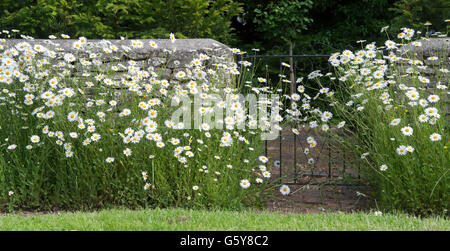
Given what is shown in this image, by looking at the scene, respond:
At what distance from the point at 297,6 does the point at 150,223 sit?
23.9 feet

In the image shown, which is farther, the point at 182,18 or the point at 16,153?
the point at 182,18

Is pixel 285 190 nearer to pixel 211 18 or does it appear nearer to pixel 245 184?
pixel 245 184

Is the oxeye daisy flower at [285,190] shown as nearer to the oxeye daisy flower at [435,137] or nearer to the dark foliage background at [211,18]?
the oxeye daisy flower at [435,137]

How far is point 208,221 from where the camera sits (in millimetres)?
3498

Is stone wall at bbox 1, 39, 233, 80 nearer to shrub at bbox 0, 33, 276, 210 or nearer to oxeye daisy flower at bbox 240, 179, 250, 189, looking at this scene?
shrub at bbox 0, 33, 276, 210

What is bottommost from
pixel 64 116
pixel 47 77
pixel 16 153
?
pixel 16 153

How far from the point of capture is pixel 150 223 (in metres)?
3.43

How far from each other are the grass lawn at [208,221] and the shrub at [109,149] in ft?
0.99

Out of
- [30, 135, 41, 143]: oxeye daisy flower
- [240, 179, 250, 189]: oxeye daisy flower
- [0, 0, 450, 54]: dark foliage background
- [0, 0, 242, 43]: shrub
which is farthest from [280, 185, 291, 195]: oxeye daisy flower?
[0, 0, 242, 43]: shrub

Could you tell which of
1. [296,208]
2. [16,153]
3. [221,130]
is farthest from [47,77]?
[296,208]

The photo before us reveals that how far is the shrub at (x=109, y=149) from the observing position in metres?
3.98

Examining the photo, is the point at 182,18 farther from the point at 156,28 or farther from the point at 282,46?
the point at 282,46

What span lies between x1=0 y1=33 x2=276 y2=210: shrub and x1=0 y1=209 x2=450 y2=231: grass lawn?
11.9 inches

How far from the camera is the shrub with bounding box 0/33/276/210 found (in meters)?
3.98
